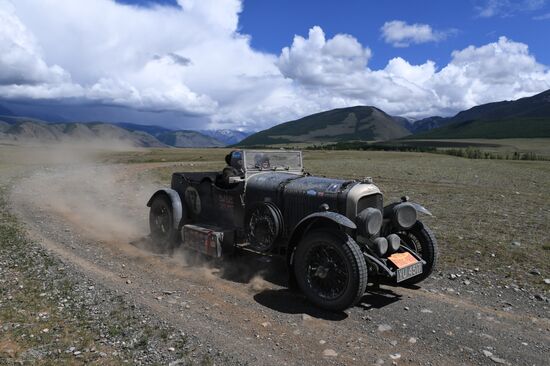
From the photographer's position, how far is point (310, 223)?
7797 mm

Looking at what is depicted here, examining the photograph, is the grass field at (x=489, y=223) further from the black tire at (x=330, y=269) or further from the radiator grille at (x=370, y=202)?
the black tire at (x=330, y=269)

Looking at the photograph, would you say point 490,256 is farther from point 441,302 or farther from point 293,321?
point 293,321

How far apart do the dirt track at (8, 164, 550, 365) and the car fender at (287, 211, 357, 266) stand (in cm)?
84

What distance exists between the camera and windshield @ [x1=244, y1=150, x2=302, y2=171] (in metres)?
9.95

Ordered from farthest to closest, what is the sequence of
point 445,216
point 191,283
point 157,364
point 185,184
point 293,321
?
1. point 445,216
2. point 185,184
3. point 191,283
4. point 293,321
5. point 157,364

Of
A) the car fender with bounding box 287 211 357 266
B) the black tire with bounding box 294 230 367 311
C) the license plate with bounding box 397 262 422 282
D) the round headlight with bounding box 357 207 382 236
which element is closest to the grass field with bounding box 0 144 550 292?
the license plate with bounding box 397 262 422 282

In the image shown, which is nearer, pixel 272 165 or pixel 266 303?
pixel 266 303

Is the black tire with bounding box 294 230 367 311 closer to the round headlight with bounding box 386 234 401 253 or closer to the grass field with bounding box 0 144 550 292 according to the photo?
the round headlight with bounding box 386 234 401 253

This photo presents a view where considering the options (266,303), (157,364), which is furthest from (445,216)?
(157,364)

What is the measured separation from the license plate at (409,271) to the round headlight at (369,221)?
78 cm

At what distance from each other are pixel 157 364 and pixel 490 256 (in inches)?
319

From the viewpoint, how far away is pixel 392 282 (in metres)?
8.44

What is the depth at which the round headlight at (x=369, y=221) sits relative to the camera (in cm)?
754

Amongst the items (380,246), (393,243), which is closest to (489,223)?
(393,243)
